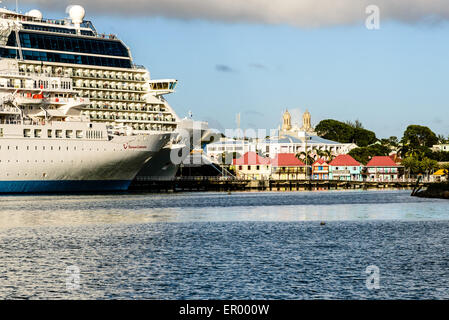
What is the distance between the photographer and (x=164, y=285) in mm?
26188

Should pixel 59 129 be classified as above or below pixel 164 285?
above

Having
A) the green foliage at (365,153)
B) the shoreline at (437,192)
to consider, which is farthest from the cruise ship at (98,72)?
the green foliage at (365,153)

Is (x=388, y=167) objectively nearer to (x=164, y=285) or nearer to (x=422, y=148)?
(x=422, y=148)

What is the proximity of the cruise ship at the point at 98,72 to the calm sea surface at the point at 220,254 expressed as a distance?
102 feet

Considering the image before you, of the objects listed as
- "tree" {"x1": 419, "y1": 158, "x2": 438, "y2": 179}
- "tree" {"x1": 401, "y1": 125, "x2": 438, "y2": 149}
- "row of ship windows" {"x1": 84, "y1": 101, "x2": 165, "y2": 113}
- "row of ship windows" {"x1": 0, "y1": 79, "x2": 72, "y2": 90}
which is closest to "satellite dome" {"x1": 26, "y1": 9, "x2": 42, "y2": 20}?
"row of ship windows" {"x1": 84, "y1": 101, "x2": 165, "y2": 113}

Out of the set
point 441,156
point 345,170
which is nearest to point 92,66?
point 345,170

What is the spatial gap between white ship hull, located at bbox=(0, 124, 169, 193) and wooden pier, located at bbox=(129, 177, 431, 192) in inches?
429

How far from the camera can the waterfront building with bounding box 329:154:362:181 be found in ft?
470

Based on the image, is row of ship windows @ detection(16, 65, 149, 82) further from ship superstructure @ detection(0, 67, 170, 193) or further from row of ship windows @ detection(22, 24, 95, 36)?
row of ship windows @ detection(22, 24, 95, 36)

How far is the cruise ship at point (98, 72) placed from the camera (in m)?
86.7

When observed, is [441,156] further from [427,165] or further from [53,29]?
[53,29]

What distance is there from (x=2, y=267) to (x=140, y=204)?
38.2 meters
